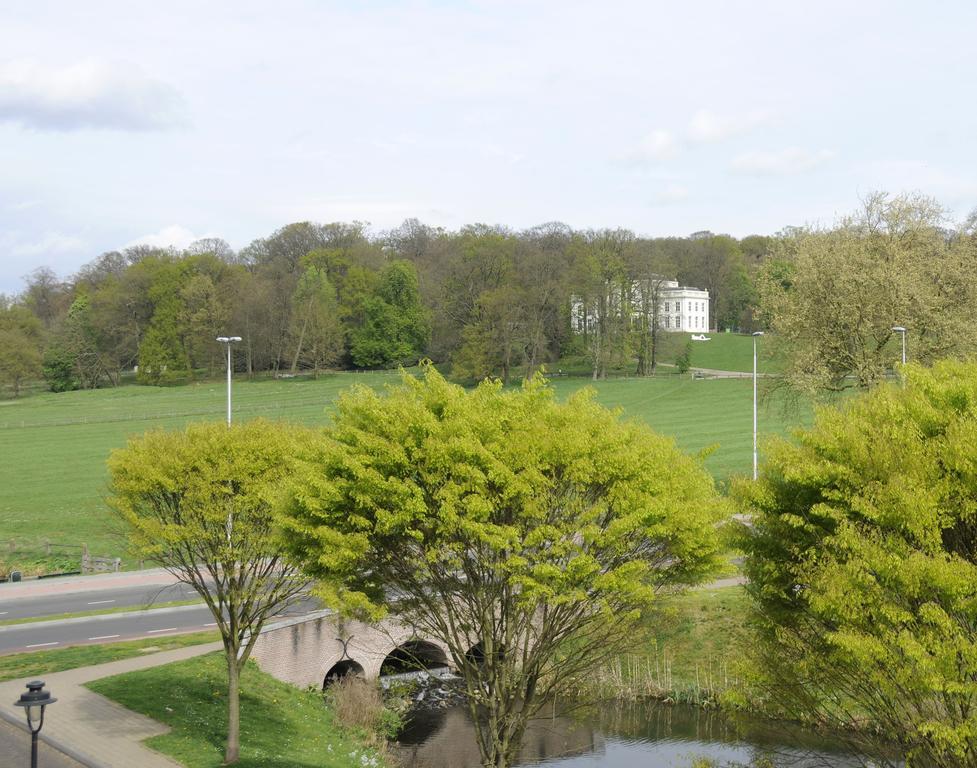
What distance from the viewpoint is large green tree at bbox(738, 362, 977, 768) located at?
37.8 ft

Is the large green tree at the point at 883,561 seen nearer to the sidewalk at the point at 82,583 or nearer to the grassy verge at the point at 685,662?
the grassy verge at the point at 685,662

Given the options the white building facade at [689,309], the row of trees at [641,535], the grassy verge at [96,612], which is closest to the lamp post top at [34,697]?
the row of trees at [641,535]

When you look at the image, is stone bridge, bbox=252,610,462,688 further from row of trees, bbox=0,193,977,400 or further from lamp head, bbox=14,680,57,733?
row of trees, bbox=0,193,977,400

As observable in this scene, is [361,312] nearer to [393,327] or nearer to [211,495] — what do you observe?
[393,327]

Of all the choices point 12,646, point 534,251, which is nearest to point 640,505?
point 12,646

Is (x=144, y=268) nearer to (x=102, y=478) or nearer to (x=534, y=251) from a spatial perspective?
(x=534, y=251)

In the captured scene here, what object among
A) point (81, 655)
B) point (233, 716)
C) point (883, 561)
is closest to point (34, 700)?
point (233, 716)

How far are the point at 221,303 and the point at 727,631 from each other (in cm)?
8469

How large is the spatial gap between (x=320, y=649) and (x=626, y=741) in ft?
26.1

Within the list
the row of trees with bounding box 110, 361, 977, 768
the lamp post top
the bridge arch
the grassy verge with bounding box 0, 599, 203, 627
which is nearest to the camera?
the row of trees with bounding box 110, 361, 977, 768

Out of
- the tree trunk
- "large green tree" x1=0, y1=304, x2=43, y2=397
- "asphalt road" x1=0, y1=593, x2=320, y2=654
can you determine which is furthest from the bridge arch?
"large green tree" x1=0, y1=304, x2=43, y2=397

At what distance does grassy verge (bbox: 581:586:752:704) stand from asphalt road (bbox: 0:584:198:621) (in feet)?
40.9

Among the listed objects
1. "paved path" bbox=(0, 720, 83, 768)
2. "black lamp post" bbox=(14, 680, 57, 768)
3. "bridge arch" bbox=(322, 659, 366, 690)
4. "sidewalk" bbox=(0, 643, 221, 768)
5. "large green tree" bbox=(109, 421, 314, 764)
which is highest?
"large green tree" bbox=(109, 421, 314, 764)

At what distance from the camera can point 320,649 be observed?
26.5m
